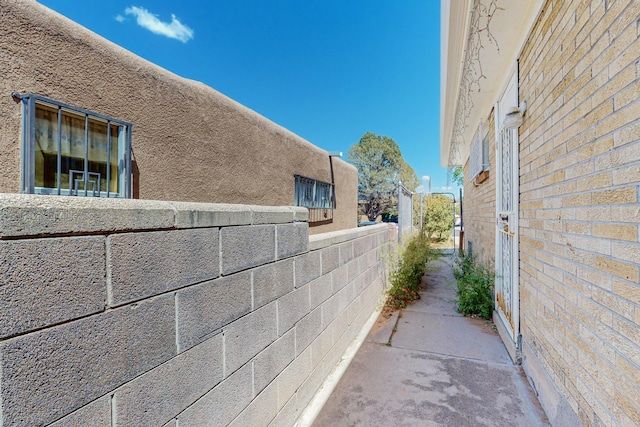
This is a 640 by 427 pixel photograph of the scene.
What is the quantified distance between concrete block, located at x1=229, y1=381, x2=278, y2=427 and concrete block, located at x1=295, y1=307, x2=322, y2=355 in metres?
0.35

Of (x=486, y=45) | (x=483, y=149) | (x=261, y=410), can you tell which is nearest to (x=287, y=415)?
(x=261, y=410)

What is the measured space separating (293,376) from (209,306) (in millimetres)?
1054

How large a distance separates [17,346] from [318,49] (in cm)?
1387

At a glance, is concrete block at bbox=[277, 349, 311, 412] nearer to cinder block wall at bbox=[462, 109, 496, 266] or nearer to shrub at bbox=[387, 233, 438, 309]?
shrub at bbox=[387, 233, 438, 309]

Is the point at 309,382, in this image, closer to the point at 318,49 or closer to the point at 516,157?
the point at 516,157

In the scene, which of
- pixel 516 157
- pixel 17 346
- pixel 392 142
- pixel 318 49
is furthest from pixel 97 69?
pixel 392 142

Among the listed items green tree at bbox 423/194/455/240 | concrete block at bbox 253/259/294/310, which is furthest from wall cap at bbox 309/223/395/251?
green tree at bbox 423/194/455/240

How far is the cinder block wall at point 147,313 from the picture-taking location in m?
0.72

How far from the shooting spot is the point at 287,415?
6.42ft

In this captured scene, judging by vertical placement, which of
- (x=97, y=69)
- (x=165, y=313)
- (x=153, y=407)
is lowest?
(x=153, y=407)

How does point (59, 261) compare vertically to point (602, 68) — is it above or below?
below

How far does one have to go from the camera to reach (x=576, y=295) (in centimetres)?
178

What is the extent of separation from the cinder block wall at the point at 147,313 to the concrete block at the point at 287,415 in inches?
0.5

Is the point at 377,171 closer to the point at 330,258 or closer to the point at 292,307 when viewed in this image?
the point at 330,258
